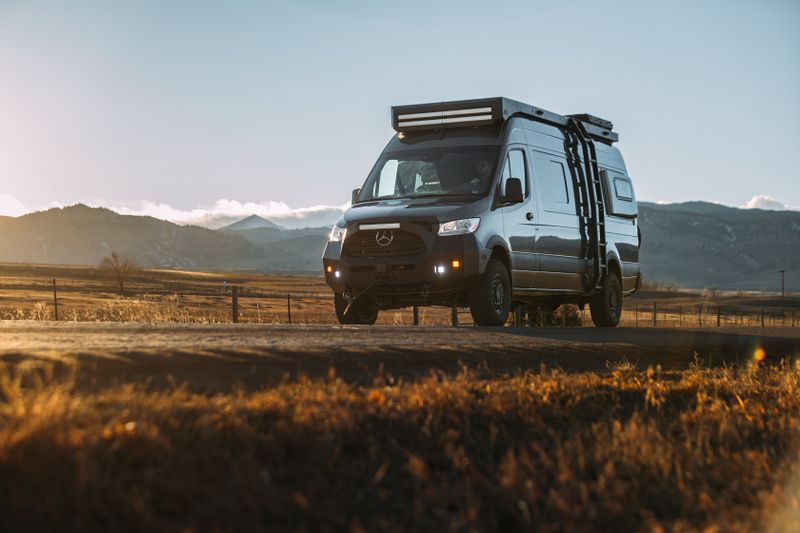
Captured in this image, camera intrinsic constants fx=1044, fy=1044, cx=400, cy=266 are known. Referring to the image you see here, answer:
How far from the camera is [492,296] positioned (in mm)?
14859

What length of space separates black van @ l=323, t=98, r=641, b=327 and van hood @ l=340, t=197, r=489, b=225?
2cm

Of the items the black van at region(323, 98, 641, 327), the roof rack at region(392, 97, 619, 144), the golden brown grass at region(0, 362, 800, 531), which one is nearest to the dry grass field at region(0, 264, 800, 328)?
the black van at region(323, 98, 641, 327)

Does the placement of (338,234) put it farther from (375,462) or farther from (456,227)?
(375,462)

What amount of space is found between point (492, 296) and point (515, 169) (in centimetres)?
219

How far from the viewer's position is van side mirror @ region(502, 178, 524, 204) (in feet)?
49.8

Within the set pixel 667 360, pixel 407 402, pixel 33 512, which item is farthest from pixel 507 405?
pixel 667 360

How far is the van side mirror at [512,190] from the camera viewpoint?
1516 centimetres

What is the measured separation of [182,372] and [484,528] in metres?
3.10

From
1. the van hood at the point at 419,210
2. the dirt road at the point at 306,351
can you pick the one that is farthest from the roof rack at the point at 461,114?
the dirt road at the point at 306,351

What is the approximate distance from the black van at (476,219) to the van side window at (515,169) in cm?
2

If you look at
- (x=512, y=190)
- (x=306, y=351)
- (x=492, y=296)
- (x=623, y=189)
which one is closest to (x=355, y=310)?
(x=492, y=296)

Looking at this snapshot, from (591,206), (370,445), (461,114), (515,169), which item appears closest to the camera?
(370,445)

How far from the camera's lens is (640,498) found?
6586mm

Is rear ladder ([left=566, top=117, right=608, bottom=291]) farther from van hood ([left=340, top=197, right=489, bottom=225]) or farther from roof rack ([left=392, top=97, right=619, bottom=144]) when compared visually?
van hood ([left=340, top=197, right=489, bottom=225])
